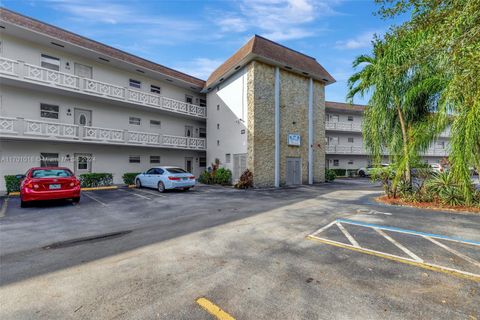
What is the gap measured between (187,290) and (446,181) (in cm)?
1153

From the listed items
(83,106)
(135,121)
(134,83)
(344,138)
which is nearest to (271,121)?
(135,121)

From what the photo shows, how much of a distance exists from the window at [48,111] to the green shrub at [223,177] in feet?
39.7

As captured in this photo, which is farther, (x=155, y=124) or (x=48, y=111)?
(x=155, y=124)

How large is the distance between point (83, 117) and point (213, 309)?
60.6 ft

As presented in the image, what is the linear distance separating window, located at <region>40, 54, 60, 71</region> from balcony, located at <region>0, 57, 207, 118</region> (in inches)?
74.2

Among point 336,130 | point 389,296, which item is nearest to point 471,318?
point 389,296

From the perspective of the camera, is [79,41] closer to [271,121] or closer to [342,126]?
[271,121]

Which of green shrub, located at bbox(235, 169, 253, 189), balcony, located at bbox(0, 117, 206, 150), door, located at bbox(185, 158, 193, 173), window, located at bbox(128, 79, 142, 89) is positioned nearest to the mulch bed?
green shrub, located at bbox(235, 169, 253, 189)

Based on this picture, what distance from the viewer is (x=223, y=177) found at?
706 inches

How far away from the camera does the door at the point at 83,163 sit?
16078 mm

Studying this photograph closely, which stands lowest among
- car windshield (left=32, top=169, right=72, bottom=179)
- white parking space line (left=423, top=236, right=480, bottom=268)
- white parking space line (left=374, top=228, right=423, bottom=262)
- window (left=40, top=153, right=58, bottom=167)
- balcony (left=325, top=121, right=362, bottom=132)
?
white parking space line (left=374, top=228, right=423, bottom=262)

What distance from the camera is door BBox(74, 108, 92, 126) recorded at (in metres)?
16.1

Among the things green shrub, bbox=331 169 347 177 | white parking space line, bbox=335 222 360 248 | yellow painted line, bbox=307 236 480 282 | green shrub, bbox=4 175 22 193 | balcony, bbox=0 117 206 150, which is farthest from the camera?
green shrub, bbox=331 169 347 177

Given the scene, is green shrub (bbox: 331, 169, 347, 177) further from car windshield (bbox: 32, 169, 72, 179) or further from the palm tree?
car windshield (bbox: 32, 169, 72, 179)
